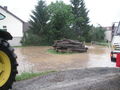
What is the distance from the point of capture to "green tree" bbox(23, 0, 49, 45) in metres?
35.4

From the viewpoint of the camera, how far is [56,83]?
18.5 ft

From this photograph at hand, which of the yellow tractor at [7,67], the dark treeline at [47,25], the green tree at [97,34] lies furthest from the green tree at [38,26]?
the yellow tractor at [7,67]

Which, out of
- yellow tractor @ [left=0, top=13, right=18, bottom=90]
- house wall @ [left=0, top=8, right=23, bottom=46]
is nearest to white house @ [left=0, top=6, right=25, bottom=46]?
house wall @ [left=0, top=8, right=23, bottom=46]

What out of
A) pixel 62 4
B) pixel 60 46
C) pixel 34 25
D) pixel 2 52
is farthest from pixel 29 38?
pixel 2 52

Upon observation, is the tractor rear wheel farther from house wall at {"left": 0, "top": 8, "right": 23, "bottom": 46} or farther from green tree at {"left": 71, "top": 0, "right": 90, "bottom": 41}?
green tree at {"left": 71, "top": 0, "right": 90, "bottom": 41}

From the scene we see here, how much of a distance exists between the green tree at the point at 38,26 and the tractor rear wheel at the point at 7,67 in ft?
103

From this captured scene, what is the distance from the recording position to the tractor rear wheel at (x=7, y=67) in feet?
13.0

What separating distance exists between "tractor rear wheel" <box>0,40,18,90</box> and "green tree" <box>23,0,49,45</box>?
103 feet

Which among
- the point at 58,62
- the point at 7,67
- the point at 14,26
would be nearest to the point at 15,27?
the point at 14,26

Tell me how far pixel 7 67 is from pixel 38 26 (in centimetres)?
3185

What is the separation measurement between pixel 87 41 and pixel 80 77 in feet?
128

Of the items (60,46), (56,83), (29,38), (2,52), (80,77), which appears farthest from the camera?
(29,38)

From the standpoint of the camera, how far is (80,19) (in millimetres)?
44469

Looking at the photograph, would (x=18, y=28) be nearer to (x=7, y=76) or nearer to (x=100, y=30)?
(x=100, y=30)
